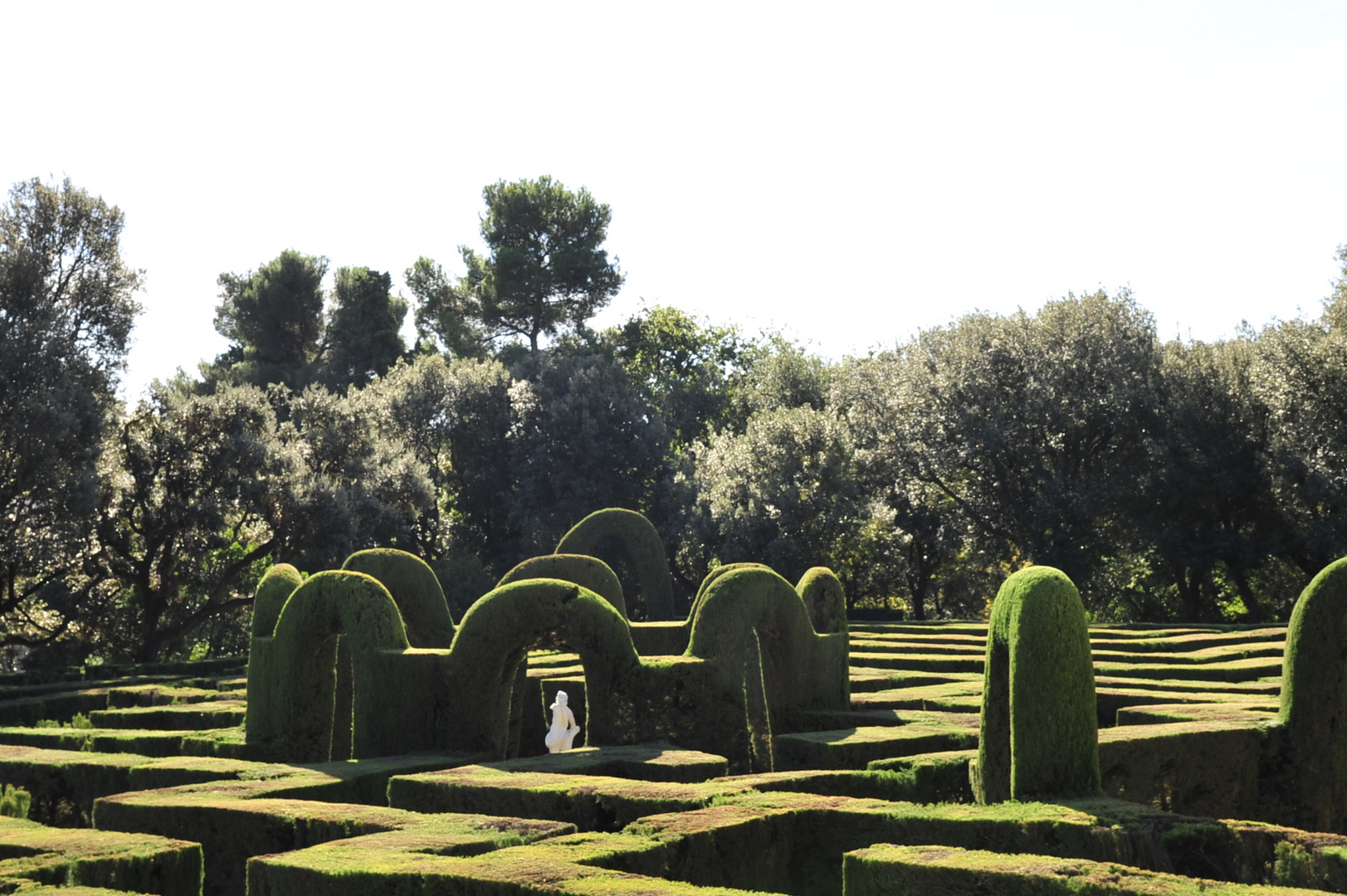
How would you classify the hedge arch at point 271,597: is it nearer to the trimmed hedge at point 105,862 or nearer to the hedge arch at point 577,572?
the hedge arch at point 577,572

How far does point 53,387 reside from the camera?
3347 centimetres

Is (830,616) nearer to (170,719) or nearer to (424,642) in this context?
(424,642)

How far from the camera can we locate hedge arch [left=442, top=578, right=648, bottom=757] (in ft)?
46.0

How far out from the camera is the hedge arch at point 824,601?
18.2 meters

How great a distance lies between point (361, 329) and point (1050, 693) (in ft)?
191

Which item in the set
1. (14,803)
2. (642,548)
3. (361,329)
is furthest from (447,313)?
(14,803)

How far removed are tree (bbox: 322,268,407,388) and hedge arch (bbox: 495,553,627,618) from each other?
42616 millimetres

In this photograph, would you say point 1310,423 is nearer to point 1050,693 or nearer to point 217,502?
point 1050,693

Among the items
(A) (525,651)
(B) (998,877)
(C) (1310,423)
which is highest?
(C) (1310,423)

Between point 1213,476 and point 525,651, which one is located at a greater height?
point 1213,476

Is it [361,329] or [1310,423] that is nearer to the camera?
[1310,423]

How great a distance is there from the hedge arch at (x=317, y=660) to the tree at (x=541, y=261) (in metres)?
47.7

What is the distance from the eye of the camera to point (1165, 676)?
69.6ft

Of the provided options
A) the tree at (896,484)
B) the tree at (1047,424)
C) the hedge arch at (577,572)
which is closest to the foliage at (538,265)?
the tree at (896,484)
